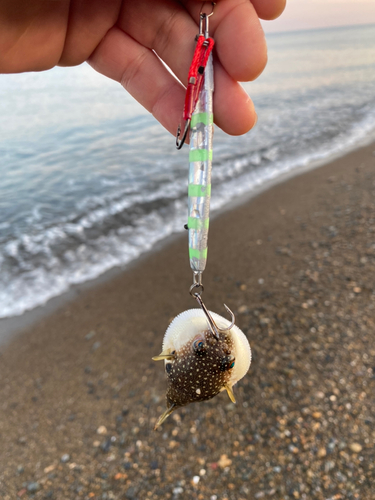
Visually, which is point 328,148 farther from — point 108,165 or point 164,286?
point 164,286

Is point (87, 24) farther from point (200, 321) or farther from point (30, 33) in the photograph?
point (200, 321)

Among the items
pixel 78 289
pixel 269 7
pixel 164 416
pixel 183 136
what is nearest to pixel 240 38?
pixel 269 7

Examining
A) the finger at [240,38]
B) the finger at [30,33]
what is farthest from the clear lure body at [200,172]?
the finger at [30,33]

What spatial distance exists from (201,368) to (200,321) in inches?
9.4

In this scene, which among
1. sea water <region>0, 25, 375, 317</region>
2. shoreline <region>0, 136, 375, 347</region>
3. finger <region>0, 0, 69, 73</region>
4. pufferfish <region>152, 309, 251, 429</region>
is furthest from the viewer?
sea water <region>0, 25, 375, 317</region>

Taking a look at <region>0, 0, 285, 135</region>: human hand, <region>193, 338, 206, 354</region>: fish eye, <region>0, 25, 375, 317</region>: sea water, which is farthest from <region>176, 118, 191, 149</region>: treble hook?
<region>0, 25, 375, 317</region>: sea water

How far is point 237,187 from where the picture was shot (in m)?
8.33

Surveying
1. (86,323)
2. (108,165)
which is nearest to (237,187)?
(108,165)

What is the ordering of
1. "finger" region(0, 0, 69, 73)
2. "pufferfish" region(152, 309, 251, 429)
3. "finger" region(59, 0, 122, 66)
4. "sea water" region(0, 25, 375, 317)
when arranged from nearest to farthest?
"pufferfish" region(152, 309, 251, 429) → "finger" region(0, 0, 69, 73) → "finger" region(59, 0, 122, 66) → "sea water" region(0, 25, 375, 317)

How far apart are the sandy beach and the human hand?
2.73 metres

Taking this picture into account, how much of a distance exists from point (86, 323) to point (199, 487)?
250 centimetres

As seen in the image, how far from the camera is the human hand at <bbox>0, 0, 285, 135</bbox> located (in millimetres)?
1864

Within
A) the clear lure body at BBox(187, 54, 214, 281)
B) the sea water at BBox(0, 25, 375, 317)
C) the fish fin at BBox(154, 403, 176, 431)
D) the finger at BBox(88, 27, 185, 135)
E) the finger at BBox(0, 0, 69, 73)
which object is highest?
the finger at BBox(0, 0, 69, 73)

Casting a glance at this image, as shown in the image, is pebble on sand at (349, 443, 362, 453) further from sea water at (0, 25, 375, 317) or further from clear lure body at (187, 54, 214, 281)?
sea water at (0, 25, 375, 317)
